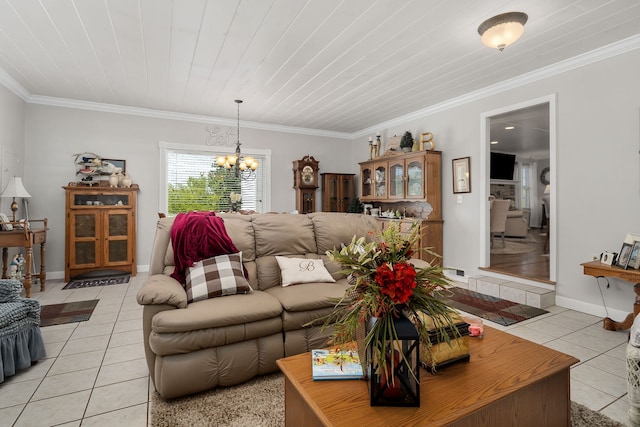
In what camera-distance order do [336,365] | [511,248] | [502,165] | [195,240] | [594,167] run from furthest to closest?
[502,165] → [511,248] → [594,167] → [195,240] → [336,365]

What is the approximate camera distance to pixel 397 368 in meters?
1.15

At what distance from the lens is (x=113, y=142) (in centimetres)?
518

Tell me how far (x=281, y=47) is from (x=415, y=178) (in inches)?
114

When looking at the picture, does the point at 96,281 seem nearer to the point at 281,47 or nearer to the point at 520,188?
the point at 281,47

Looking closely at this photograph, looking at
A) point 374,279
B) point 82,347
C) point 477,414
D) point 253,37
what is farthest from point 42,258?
point 477,414

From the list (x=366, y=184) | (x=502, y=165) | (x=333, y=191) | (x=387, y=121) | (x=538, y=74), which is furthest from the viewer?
(x=502, y=165)

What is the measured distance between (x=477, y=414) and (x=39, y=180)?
6.05 metres

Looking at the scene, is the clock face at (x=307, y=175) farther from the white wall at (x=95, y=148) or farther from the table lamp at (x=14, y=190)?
the table lamp at (x=14, y=190)

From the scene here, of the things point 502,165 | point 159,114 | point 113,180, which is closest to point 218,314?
point 113,180

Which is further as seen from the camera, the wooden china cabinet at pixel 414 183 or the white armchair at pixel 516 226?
the white armchair at pixel 516 226

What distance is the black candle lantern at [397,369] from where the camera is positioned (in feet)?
3.67

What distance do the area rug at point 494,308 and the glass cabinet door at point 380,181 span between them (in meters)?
2.31

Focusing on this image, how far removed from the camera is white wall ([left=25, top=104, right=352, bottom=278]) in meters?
4.76

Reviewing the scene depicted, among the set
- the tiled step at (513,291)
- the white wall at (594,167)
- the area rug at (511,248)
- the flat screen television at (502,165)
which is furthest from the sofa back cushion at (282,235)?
the flat screen television at (502,165)
